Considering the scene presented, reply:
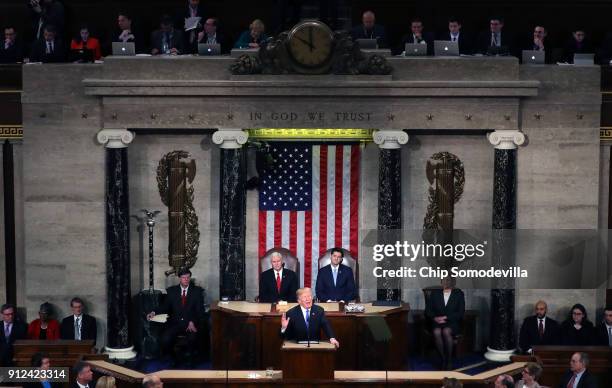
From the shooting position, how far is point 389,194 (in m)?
23.5

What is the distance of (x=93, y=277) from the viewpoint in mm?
23812

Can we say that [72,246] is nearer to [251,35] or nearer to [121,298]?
[121,298]

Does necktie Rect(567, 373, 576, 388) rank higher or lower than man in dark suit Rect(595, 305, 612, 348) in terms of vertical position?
lower

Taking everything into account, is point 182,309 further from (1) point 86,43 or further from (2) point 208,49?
(1) point 86,43

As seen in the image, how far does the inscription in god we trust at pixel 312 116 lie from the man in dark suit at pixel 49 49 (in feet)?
12.0

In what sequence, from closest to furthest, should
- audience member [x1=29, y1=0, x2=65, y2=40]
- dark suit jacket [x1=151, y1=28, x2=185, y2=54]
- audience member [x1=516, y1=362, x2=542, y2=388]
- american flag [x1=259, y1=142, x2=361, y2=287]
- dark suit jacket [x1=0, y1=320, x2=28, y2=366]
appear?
audience member [x1=516, y1=362, x2=542, y2=388], dark suit jacket [x1=0, y1=320, x2=28, y2=366], dark suit jacket [x1=151, y1=28, x2=185, y2=54], american flag [x1=259, y1=142, x2=361, y2=287], audience member [x1=29, y1=0, x2=65, y2=40]

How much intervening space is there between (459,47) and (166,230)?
6.24 meters

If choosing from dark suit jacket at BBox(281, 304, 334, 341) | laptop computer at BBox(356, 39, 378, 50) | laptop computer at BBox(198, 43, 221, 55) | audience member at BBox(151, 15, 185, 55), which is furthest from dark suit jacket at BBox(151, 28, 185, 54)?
dark suit jacket at BBox(281, 304, 334, 341)

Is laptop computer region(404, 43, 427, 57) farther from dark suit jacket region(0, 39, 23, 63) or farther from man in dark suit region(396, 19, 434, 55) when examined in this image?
dark suit jacket region(0, 39, 23, 63)

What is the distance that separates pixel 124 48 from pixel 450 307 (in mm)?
7199

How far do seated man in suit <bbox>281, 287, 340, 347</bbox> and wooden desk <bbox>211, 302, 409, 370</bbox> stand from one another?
143cm

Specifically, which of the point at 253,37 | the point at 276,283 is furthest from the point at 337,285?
the point at 253,37

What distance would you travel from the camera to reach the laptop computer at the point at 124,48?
2314 centimetres

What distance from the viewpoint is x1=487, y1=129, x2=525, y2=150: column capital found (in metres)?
23.2
